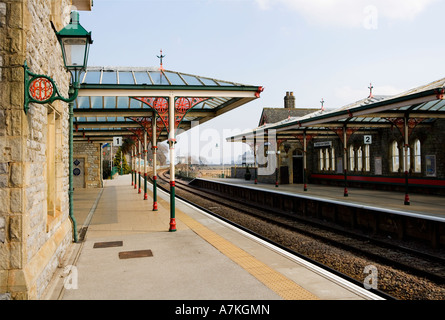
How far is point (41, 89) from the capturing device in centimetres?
435

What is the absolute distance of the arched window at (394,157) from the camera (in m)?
20.1

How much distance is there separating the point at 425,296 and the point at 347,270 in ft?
5.18

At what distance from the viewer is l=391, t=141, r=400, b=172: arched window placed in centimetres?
2011

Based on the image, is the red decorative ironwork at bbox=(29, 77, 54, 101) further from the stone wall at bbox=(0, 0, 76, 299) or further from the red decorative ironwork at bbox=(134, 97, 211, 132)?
the red decorative ironwork at bbox=(134, 97, 211, 132)

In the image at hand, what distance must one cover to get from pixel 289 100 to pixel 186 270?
1350 inches

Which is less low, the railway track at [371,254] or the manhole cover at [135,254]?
the manhole cover at [135,254]

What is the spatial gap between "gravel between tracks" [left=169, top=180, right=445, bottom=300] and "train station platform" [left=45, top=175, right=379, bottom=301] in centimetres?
137

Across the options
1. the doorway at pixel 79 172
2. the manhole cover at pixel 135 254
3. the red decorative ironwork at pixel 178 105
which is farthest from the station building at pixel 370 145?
the doorway at pixel 79 172

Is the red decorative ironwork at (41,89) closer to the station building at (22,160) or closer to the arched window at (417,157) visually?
the station building at (22,160)

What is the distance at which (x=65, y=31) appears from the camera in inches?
243

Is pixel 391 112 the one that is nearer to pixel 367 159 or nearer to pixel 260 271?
pixel 367 159

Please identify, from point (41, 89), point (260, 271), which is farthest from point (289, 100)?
point (41, 89)
